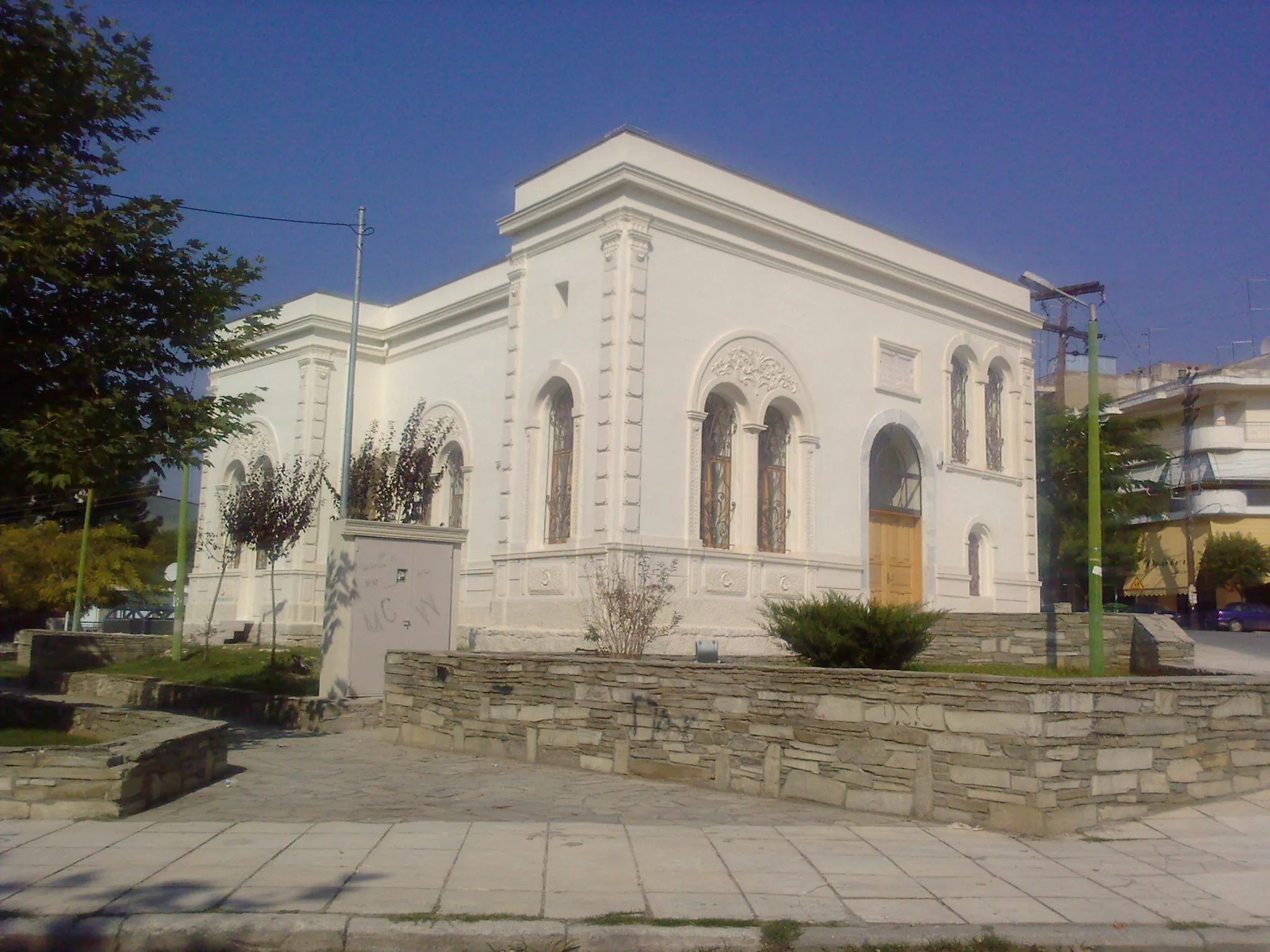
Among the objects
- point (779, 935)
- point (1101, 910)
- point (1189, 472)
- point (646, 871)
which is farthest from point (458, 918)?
point (1189, 472)

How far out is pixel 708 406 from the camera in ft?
67.1

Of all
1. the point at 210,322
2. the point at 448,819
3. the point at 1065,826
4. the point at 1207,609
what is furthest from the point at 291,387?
the point at 1207,609

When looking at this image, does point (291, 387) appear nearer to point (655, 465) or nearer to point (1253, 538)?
point (655, 465)

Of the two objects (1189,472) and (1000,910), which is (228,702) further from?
(1189,472)

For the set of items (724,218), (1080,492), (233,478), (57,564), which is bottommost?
(57,564)

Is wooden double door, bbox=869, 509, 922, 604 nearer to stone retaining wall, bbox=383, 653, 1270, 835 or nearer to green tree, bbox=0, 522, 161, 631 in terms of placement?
stone retaining wall, bbox=383, 653, 1270, 835

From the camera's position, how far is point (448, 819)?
349 inches

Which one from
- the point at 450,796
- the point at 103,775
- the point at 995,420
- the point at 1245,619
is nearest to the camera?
the point at 103,775

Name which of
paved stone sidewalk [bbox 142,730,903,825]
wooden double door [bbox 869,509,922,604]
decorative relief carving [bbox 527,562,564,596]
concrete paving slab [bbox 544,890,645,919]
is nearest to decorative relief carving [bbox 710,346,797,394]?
wooden double door [bbox 869,509,922,604]

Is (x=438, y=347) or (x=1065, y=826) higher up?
(x=438, y=347)

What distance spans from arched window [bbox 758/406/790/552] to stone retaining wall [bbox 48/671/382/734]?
8.38 metres

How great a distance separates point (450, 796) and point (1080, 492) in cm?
3124

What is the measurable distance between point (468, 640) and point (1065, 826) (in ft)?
47.3

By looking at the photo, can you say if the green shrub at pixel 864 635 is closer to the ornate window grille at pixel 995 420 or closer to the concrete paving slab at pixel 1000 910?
the concrete paving slab at pixel 1000 910
